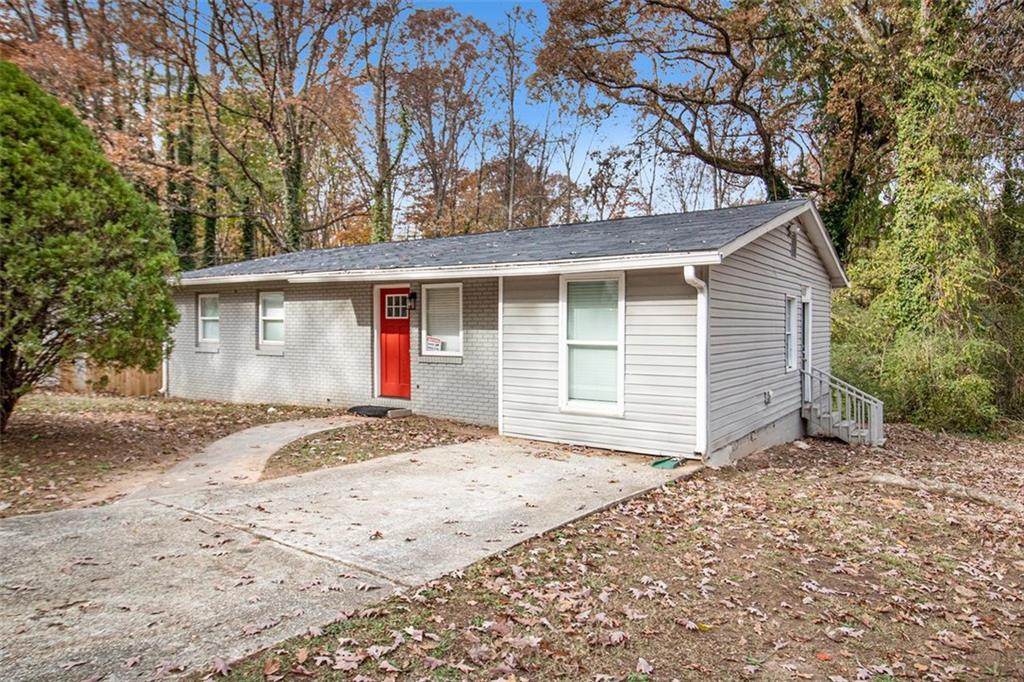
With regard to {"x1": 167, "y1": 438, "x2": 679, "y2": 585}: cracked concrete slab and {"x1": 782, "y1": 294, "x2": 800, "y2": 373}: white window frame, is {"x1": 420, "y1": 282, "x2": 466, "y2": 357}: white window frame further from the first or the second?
{"x1": 782, "y1": 294, "x2": 800, "y2": 373}: white window frame

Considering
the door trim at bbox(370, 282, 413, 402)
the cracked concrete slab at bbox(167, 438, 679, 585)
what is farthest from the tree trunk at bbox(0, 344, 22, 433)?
the door trim at bbox(370, 282, 413, 402)

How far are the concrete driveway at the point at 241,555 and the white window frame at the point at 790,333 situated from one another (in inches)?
206

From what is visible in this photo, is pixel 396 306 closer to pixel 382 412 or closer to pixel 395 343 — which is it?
pixel 395 343

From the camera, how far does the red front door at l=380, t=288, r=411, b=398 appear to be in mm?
11750

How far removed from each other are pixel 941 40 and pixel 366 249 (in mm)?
14133

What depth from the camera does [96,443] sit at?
8367 mm

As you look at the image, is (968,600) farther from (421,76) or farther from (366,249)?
(421,76)

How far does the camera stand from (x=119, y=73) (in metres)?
19.2

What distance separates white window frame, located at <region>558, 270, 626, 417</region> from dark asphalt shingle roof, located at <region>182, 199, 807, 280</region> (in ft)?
1.25

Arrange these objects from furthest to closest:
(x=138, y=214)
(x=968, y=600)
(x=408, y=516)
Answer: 1. (x=138, y=214)
2. (x=408, y=516)
3. (x=968, y=600)

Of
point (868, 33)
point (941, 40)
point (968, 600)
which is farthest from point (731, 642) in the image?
point (868, 33)

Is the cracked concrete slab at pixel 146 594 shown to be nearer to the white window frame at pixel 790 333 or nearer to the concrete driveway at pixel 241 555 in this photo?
the concrete driveway at pixel 241 555

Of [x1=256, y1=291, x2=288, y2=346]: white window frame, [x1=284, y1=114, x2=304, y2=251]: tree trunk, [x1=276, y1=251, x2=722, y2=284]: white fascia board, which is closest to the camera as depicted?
[x1=276, y1=251, x2=722, y2=284]: white fascia board

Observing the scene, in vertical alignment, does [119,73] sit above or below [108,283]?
above
